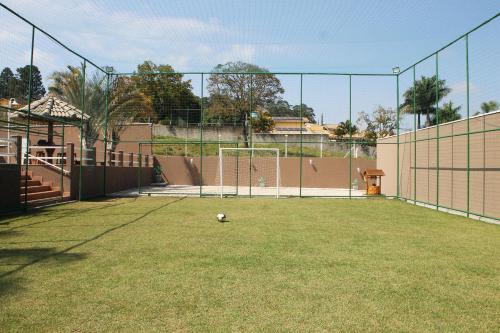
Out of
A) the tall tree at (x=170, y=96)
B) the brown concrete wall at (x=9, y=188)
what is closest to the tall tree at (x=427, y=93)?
the tall tree at (x=170, y=96)

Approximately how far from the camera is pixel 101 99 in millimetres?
18609

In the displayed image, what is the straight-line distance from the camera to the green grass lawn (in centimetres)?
291

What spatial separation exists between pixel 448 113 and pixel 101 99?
14.9 m

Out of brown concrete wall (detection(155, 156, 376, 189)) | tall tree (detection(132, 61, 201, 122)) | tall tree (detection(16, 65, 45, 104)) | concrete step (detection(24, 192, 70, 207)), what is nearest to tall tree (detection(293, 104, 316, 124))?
tall tree (detection(132, 61, 201, 122))

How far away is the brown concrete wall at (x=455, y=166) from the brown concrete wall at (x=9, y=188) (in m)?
10.4

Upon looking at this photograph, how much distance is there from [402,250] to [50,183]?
1003cm

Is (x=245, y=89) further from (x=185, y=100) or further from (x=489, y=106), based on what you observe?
(x=489, y=106)

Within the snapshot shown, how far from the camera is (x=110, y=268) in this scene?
14.0 feet

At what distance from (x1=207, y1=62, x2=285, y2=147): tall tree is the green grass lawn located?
357 inches

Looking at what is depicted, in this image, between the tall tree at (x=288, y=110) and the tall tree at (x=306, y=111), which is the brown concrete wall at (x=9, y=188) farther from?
the tall tree at (x=288, y=110)

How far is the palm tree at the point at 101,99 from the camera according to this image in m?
16.7

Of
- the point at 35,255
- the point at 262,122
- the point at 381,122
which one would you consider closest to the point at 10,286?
the point at 35,255

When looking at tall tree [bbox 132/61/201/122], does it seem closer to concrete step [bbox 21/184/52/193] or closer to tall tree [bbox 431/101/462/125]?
concrete step [bbox 21/184/52/193]

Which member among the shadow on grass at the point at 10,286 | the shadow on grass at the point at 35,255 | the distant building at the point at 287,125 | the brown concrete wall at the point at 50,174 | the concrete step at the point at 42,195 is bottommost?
the shadow on grass at the point at 10,286
